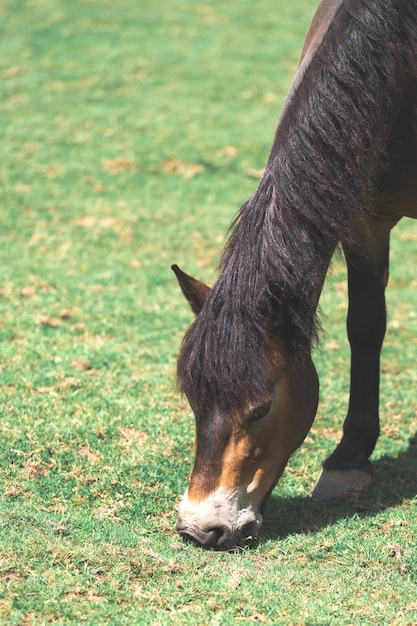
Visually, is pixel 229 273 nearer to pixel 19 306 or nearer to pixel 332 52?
pixel 332 52

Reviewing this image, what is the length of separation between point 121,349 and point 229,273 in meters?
2.74

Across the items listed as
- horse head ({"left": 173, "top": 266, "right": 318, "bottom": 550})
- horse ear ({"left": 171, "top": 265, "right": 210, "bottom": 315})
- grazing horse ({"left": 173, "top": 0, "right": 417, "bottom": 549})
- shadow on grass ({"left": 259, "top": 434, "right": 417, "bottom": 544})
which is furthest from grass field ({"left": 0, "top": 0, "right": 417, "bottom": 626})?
horse ear ({"left": 171, "top": 265, "right": 210, "bottom": 315})

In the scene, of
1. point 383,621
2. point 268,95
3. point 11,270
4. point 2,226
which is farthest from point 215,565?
point 268,95

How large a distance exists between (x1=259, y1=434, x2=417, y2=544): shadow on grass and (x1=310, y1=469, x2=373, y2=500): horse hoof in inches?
1.8

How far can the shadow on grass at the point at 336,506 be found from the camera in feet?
14.5

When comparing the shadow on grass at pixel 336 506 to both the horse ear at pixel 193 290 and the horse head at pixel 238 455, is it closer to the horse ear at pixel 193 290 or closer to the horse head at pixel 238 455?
the horse head at pixel 238 455

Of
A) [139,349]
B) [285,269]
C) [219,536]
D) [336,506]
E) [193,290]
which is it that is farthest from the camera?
[139,349]

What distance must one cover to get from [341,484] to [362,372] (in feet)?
2.24

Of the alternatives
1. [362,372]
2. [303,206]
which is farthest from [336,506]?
[303,206]

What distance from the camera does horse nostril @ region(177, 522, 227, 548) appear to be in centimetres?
394

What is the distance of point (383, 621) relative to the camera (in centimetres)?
350

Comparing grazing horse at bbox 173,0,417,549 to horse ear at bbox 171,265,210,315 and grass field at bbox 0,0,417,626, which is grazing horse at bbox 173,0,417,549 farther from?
grass field at bbox 0,0,417,626

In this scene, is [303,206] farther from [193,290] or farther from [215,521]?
[215,521]

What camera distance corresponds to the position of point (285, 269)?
12.6ft
